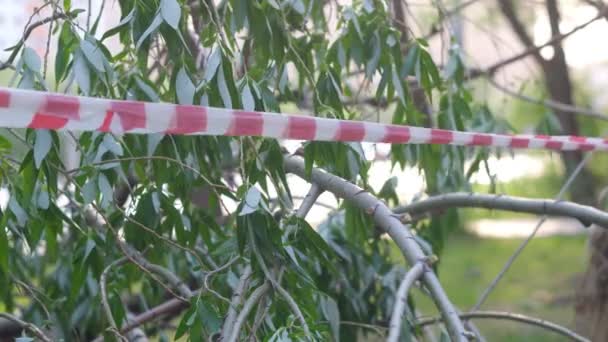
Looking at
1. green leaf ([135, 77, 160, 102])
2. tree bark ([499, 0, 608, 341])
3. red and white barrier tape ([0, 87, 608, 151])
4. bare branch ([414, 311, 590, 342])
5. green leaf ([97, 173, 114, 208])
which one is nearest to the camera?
red and white barrier tape ([0, 87, 608, 151])

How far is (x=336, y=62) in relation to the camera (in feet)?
8.62

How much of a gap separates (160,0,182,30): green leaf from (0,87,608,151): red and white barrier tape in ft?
0.80

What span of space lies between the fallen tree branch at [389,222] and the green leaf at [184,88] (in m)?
0.43

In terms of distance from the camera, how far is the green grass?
6.14 m

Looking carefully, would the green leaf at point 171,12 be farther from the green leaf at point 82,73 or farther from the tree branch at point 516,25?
the tree branch at point 516,25

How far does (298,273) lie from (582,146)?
1.23m

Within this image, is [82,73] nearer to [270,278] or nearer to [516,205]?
[270,278]

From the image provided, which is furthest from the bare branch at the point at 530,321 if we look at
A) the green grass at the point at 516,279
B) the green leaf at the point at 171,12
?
the green grass at the point at 516,279

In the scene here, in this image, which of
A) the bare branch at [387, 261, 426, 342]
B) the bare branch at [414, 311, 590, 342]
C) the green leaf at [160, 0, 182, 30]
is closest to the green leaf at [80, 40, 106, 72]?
the green leaf at [160, 0, 182, 30]

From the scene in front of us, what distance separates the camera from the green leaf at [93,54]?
1911 millimetres

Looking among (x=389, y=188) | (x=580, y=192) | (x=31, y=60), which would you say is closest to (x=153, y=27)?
(x=31, y=60)

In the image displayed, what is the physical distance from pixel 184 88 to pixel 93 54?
0.21m

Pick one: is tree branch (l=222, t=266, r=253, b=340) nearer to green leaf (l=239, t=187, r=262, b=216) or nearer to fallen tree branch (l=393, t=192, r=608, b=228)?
green leaf (l=239, t=187, r=262, b=216)

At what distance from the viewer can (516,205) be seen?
249cm
